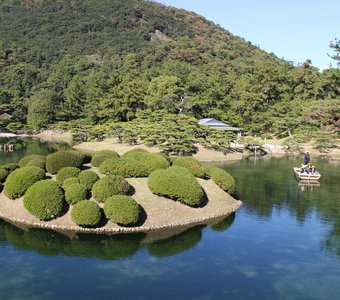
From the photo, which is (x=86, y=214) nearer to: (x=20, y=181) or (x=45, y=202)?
(x=45, y=202)

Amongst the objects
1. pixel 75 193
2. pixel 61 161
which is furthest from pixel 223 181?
pixel 61 161

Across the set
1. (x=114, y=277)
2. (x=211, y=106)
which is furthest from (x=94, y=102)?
(x=114, y=277)

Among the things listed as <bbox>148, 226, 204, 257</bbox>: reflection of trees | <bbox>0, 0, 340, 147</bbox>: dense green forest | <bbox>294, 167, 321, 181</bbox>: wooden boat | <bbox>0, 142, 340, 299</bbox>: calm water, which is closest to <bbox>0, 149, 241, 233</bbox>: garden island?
<bbox>0, 142, 340, 299</bbox>: calm water

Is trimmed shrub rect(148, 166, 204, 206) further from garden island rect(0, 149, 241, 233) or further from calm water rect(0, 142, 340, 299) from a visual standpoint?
calm water rect(0, 142, 340, 299)

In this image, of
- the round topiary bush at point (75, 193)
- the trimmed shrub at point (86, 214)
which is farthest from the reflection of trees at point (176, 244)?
the round topiary bush at point (75, 193)

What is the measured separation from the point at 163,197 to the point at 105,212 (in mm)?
3176

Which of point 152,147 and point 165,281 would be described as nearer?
point 165,281

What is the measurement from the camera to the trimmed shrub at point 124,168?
2038cm

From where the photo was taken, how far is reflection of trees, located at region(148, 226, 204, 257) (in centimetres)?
1510

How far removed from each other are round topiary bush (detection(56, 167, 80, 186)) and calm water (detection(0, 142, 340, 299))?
313cm

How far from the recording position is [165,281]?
12.5 meters

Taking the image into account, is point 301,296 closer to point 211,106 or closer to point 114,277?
point 114,277

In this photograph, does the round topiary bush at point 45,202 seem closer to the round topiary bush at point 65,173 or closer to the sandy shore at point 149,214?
the sandy shore at point 149,214

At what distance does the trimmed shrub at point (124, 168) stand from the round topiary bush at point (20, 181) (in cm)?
325
